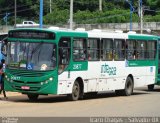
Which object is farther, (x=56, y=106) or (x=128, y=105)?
(x=128, y=105)

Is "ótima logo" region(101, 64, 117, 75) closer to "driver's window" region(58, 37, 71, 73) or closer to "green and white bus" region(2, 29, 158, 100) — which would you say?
"green and white bus" region(2, 29, 158, 100)

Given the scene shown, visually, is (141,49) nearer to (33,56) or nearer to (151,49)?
(151,49)

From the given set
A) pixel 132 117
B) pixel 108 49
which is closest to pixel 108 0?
pixel 108 49

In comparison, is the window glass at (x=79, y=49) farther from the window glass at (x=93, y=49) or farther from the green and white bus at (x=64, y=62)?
the window glass at (x=93, y=49)

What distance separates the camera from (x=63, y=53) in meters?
22.2

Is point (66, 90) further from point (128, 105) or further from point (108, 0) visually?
point (108, 0)

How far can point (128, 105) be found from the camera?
2167 centimetres

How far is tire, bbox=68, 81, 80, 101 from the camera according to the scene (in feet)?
75.5

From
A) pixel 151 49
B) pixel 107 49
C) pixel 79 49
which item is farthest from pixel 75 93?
pixel 151 49

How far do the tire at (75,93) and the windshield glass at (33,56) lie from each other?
1.79 m

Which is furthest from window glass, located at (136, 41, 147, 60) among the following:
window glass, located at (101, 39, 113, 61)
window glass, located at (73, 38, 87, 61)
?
window glass, located at (73, 38, 87, 61)

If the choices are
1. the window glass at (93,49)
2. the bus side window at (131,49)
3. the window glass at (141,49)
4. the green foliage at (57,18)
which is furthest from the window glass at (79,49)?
the green foliage at (57,18)

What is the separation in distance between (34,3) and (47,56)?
9137 centimetres

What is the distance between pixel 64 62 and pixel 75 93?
1609 millimetres
